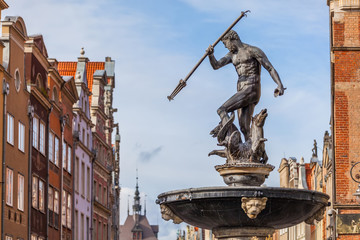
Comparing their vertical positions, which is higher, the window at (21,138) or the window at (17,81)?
the window at (17,81)

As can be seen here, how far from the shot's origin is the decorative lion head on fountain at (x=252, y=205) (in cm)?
1541

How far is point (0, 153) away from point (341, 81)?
13.1 meters

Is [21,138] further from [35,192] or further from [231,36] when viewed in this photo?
[231,36]

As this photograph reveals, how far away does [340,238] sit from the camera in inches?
1414

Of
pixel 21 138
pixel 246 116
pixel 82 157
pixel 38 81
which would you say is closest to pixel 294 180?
pixel 82 157

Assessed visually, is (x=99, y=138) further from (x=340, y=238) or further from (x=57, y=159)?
(x=340, y=238)

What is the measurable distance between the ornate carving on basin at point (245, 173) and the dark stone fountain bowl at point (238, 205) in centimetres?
70

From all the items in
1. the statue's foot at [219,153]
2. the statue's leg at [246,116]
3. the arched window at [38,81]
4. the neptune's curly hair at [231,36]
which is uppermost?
the arched window at [38,81]

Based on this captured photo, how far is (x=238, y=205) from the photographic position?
15648 millimetres

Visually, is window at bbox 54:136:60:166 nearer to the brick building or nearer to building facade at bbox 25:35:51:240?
building facade at bbox 25:35:51:240

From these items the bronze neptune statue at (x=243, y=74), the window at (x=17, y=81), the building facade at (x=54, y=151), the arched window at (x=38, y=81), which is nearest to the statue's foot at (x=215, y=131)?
the bronze neptune statue at (x=243, y=74)

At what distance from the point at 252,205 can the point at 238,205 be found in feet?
1.01

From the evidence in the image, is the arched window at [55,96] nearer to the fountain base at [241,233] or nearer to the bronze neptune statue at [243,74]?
the bronze neptune statue at [243,74]

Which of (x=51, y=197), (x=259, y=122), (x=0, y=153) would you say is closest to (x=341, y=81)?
(x=0, y=153)
